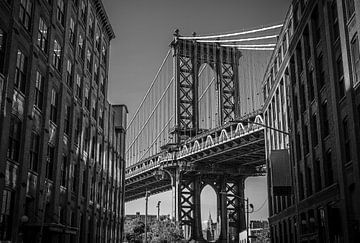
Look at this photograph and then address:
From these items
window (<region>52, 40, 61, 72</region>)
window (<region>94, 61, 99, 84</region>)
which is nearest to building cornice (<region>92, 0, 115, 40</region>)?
window (<region>94, 61, 99, 84</region>)

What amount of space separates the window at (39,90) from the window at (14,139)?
3.66 meters

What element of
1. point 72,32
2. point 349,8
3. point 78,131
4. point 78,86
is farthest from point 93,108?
point 349,8

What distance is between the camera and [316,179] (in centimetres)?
3638

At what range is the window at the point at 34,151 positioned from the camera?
2983 centimetres

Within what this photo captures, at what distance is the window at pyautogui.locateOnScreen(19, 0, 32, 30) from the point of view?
28.3 m

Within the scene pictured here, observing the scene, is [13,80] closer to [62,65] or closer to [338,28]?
[62,65]

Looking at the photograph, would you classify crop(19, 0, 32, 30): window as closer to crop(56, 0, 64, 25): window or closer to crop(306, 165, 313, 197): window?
crop(56, 0, 64, 25): window

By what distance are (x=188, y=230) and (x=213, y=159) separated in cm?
1661

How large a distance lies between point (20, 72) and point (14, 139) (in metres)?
3.72

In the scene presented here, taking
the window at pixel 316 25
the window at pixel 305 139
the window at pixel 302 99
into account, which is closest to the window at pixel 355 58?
the window at pixel 316 25

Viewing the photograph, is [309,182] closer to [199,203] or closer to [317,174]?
[317,174]

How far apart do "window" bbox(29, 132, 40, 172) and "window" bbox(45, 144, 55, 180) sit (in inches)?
74.7

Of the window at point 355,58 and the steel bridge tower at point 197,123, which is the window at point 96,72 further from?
the steel bridge tower at point 197,123

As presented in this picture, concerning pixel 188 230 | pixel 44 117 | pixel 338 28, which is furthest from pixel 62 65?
pixel 188 230
